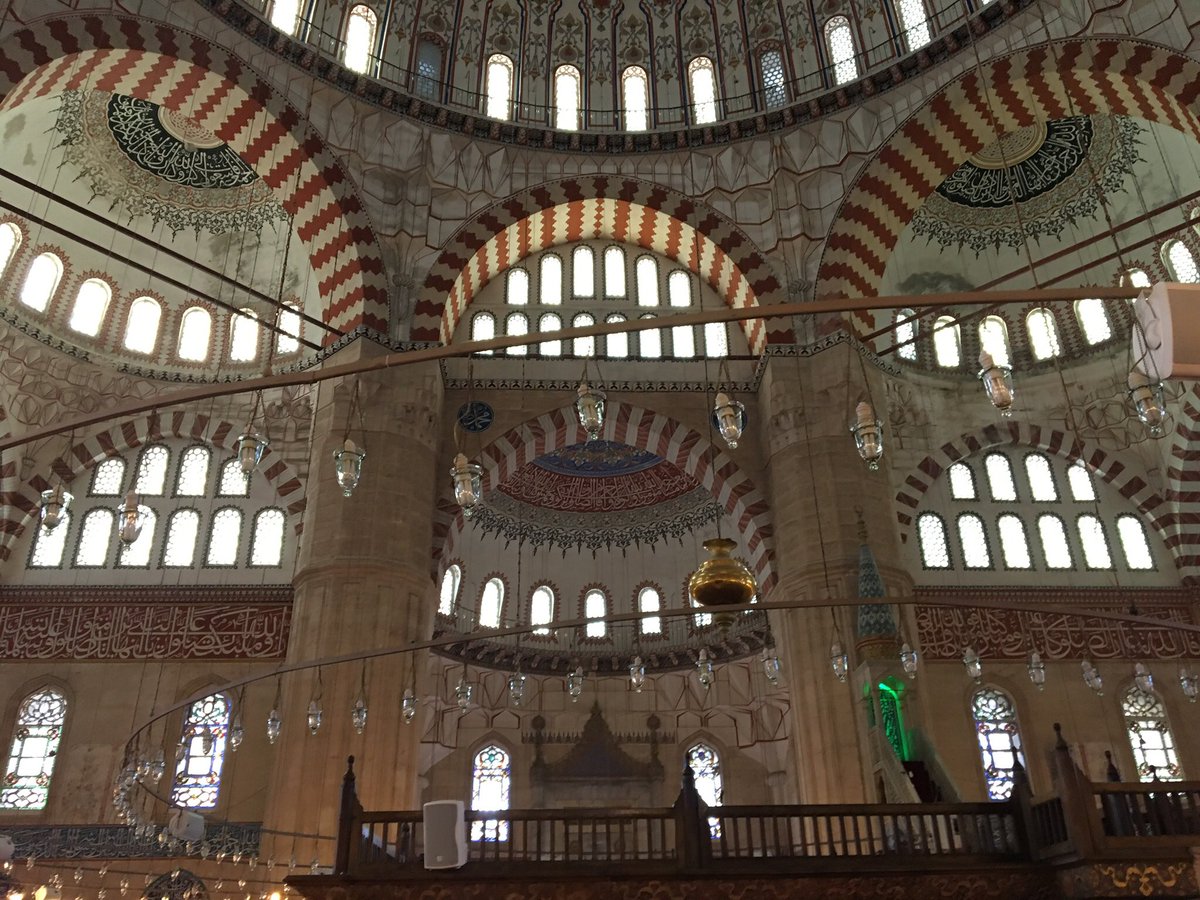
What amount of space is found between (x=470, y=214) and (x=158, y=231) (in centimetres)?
523

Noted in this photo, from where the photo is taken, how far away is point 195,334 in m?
15.8

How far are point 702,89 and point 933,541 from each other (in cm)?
753

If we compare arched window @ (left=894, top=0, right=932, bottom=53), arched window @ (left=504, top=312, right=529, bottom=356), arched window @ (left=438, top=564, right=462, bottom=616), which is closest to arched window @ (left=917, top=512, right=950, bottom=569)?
arched window @ (left=504, top=312, right=529, bottom=356)

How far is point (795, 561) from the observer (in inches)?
476

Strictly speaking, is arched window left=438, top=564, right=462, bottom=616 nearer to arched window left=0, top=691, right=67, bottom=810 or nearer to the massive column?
the massive column

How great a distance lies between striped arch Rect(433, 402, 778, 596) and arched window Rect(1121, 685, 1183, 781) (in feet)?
19.5

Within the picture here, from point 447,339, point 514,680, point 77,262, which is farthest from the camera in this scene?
point 77,262

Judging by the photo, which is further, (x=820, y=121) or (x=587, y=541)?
(x=587, y=541)

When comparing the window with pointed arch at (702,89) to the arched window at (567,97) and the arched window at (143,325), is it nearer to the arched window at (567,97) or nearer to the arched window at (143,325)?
the arched window at (567,97)

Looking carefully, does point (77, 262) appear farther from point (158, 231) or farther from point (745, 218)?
point (745, 218)

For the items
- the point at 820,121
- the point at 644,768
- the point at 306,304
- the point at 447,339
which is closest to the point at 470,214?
the point at 447,339

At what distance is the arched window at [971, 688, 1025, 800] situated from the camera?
14.0 metres

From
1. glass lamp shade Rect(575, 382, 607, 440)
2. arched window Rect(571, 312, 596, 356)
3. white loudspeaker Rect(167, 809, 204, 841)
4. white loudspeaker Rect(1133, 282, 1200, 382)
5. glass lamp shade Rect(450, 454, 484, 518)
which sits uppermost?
arched window Rect(571, 312, 596, 356)

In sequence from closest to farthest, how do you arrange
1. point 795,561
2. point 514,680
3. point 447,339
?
point 514,680, point 795,561, point 447,339
